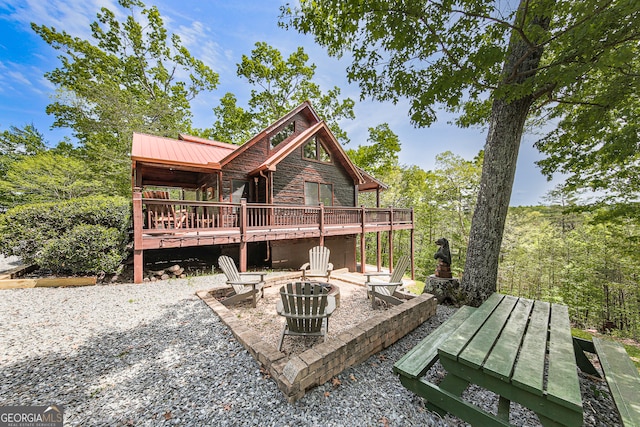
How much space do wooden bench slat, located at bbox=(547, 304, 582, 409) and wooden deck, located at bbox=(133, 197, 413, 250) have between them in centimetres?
681

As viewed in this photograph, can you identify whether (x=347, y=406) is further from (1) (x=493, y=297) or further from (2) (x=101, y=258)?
(2) (x=101, y=258)

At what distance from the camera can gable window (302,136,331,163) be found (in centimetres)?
1165

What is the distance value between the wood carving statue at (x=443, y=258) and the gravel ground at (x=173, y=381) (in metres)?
1.79

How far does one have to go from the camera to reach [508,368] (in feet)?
5.65

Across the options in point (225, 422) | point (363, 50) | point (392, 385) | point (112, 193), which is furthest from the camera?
point (112, 193)

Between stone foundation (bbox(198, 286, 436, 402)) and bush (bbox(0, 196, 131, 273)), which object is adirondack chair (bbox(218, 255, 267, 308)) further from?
bush (bbox(0, 196, 131, 273))

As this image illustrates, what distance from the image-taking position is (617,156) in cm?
496

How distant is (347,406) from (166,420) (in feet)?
5.49

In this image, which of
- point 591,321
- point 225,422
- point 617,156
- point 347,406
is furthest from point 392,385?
point 591,321

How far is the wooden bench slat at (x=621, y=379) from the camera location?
1640mm

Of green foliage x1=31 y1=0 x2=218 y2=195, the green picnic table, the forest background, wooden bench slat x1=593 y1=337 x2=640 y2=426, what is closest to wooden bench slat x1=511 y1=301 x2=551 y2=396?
the green picnic table

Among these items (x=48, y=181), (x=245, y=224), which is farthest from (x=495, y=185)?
(x=48, y=181)

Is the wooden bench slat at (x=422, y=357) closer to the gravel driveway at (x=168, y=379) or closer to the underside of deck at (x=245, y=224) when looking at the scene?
the gravel driveway at (x=168, y=379)

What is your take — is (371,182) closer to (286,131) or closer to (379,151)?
(286,131)
